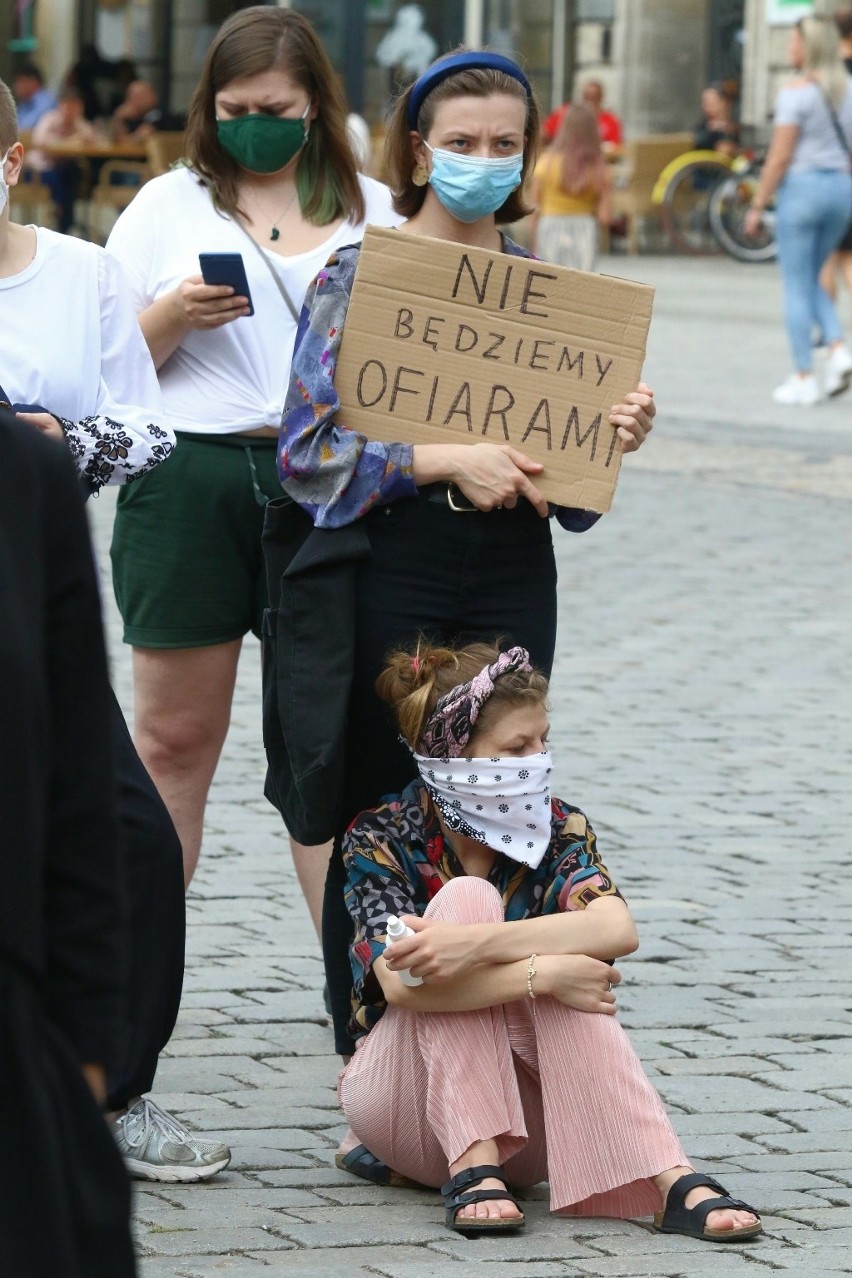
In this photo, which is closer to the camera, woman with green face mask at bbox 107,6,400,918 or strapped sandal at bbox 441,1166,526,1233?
strapped sandal at bbox 441,1166,526,1233

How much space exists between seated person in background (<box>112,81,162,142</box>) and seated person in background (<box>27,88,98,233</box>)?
13.2 inches

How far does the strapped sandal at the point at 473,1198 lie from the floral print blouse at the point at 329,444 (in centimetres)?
109

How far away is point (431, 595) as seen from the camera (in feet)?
13.4

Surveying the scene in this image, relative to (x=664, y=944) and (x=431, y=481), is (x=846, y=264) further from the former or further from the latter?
(x=431, y=481)

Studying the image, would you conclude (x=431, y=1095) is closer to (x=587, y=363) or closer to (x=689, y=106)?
(x=587, y=363)

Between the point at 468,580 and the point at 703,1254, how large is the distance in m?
1.17

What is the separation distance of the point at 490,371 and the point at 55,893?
2220mm

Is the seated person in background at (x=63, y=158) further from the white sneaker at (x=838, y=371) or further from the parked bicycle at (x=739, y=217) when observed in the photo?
the white sneaker at (x=838, y=371)

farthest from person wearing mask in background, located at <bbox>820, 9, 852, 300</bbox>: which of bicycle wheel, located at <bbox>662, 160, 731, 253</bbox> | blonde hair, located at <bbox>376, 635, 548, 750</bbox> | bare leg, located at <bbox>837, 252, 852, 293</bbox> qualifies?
bicycle wheel, located at <bbox>662, 160, 731, 253</bbox>

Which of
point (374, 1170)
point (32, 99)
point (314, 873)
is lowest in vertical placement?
point (374, 1170)

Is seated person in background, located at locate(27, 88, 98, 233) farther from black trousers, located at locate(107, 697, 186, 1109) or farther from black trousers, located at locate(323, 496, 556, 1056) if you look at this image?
black trousers, located at locate(107, 697, 186, 1109)

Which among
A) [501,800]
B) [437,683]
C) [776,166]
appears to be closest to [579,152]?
[776,166]

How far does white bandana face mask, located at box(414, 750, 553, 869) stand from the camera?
12.8 feet

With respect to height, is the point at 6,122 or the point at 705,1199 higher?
the point at 6,122
